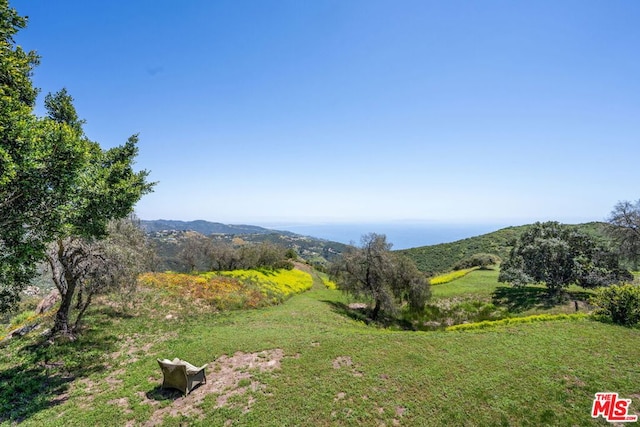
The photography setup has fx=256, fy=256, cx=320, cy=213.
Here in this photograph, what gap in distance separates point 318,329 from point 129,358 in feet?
40.4

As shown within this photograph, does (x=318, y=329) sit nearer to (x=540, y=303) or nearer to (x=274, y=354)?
(x=274, y=354)

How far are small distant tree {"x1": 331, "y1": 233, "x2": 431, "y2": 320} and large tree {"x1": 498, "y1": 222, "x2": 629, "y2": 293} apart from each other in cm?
1113

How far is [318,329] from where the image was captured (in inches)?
780

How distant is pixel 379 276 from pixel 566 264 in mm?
20358

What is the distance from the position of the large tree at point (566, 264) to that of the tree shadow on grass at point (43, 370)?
39423 mm

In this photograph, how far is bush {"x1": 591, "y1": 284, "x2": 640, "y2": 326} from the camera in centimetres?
1714

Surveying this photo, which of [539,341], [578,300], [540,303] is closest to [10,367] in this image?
[539,341]

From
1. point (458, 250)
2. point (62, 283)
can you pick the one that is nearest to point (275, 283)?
point (62, 283)

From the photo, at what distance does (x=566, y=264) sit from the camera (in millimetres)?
28141

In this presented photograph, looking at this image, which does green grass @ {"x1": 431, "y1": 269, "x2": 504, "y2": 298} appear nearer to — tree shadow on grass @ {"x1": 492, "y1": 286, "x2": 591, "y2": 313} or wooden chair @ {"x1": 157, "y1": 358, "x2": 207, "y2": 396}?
tree shadow on grass @ {"x1": 492, "y1": 286, "x2": 591, "y2": 313}

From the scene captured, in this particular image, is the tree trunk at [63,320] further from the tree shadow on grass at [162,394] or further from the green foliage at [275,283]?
the green foliage at [275,283]

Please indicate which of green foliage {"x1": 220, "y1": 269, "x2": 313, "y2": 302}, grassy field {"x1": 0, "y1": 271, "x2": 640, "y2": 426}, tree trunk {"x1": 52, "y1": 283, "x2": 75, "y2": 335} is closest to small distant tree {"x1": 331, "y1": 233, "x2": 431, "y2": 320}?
green foliage {"x1": 220, "y1": 269, "x2": 313, "y2": 302}

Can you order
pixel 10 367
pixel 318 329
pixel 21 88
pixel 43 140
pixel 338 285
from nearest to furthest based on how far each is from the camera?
1. pixel 43 140
2. pixel 21 88
3. pixel 10 367
4. pixel 318 329
5. pixel 338 285

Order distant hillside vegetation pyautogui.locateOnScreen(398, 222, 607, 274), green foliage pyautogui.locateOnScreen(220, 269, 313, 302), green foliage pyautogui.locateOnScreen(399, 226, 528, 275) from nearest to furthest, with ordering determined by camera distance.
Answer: green foliage pyautogui.locateOnScreen(220, 269, 313, 302)
distant hillside vegetation pyautogui.locateOnScreen(398, 222, 607, 274)
green foliage pyautogui.locateOnScreen(399, 226, 528, 275)
